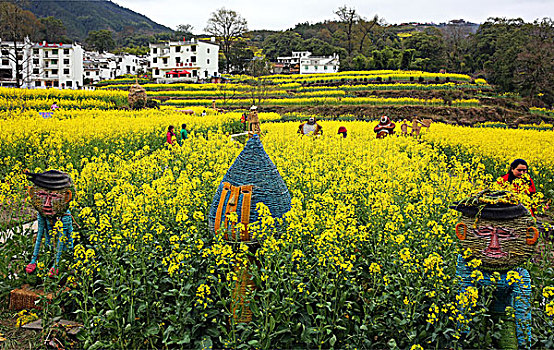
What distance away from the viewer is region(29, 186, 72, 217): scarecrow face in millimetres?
4797

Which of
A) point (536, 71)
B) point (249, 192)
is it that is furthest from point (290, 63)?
point (249, 192)

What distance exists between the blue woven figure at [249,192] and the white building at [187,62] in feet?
229

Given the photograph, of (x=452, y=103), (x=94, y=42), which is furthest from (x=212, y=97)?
(x=94, y=42)

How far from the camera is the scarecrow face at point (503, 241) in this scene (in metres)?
3.63

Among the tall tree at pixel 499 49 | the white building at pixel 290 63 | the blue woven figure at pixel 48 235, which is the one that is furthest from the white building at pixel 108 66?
the blue woven figure at pixel 48 235

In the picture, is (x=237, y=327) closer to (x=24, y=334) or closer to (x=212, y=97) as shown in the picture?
(x=24, y=334)

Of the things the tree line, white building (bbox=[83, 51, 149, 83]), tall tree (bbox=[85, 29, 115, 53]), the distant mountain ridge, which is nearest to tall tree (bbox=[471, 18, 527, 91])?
the tree line

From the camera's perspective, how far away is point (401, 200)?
5.90 metres

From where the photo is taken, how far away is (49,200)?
480cm

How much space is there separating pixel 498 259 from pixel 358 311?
53.5 inches

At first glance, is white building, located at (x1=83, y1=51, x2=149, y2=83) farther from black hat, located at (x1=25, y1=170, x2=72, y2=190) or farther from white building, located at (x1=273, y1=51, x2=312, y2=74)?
black hat, located at (x1=25, y1=170, x2=72, y2=190)

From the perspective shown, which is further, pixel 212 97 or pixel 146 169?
pixel 212 97

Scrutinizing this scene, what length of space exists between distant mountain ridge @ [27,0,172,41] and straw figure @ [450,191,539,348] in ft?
432

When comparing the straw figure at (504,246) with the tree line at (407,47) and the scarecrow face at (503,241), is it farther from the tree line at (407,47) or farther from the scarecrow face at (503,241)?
the tree line at (407,47)
